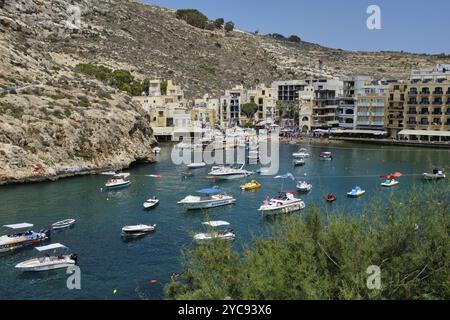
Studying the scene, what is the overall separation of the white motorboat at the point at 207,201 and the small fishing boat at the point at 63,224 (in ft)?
36.2

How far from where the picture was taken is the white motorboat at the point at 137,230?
119ft

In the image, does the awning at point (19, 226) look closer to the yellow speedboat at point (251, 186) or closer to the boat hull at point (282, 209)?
the boat hull at point (282, 209)

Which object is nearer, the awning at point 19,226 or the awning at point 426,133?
the awning at point 19,226

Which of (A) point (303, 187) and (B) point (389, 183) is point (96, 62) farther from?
(B) point (389, 183)

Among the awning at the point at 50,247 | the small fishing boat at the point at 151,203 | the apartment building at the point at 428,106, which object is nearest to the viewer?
the awning at the point at 50,247

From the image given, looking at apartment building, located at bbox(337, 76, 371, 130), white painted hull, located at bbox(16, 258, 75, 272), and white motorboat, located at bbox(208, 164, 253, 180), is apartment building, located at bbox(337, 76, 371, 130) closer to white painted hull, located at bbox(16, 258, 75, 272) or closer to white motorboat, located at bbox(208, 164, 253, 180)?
white motorboat, located at bbox(208, 164, 253, 180)

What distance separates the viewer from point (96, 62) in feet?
405

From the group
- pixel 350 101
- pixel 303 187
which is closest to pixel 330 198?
pixel 303 187

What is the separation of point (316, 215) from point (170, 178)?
138 feet

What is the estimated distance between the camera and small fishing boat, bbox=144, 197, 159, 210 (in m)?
44.6

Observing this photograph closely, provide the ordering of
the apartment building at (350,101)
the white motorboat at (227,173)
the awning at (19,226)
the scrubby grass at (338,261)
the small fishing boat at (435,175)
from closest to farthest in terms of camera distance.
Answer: the scrubby grass at (338,261) → the awning at (19,226) → the small fishing boat at (435,175) → the white motorboat at (227,173) → the apartment building at (350,101)

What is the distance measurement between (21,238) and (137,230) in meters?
8.19

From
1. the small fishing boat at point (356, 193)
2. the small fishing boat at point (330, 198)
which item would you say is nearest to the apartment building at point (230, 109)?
the small fishing boat at point (356, 193)
